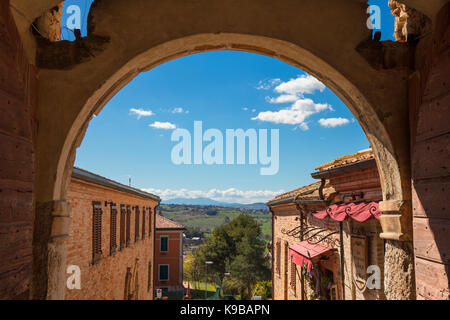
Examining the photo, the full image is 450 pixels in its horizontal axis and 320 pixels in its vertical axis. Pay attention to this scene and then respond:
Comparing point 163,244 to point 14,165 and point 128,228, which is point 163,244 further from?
point 14,165

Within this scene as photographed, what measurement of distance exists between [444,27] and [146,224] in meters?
15.6

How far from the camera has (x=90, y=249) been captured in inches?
310

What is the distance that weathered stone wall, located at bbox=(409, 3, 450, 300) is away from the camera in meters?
2.65

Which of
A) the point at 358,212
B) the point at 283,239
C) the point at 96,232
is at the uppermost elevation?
the point at 358,212

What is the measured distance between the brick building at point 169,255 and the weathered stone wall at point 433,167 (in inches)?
1028

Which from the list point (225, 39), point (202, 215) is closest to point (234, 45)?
point (225, 39)

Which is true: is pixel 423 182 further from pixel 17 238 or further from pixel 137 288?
pixel 137 288

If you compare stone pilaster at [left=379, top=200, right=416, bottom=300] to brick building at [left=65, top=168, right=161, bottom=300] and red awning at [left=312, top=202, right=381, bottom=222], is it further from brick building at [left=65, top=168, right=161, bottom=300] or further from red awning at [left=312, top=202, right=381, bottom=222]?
brick building at [left=65, top=168, right=161, bottom=300]

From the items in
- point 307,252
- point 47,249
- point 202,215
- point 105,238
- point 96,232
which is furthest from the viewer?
point 202,215

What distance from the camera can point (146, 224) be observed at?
1678 centimetres

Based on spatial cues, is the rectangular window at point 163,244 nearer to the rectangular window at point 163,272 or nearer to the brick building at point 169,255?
the brick building at point 169,255

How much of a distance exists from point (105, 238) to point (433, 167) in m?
8.19

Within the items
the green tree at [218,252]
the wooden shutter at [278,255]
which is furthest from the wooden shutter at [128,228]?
the green tree at [218,252]

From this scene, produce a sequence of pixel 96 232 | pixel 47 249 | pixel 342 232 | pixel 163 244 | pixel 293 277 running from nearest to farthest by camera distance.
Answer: pixel 47 249 < pixel 342 232 < pixel 96 232 < pixel 293 277 < pixel 163 244
